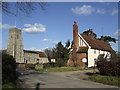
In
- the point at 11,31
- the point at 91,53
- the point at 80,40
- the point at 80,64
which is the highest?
the point at 11,31

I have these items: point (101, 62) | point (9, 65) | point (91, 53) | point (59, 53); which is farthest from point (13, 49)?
point (9, 65)

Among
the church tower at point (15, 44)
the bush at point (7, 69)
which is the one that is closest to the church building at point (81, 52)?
the church tower at point (15, 44)

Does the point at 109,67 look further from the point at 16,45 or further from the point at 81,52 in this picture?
the point at 16,45

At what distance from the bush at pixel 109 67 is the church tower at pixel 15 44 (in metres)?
42.8

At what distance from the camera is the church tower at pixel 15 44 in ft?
191

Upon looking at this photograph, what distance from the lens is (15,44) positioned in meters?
59.3

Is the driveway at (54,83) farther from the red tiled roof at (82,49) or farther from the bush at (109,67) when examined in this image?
the red tiled roof at (82,49)

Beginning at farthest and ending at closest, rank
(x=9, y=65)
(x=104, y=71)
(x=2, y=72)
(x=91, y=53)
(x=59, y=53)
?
(x=59, y=53)
(x=91, y=53)
(x=104, y=71)
(x=9, y=65)
(x=2, y=72)

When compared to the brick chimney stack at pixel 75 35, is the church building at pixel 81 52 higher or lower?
lower

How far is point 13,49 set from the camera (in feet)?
190

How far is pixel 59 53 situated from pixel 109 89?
33.2m

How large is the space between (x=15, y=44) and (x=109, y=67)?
45826 millimetres

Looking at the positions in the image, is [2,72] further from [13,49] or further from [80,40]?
[13,49]

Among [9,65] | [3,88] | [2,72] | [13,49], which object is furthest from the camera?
[13,49]
